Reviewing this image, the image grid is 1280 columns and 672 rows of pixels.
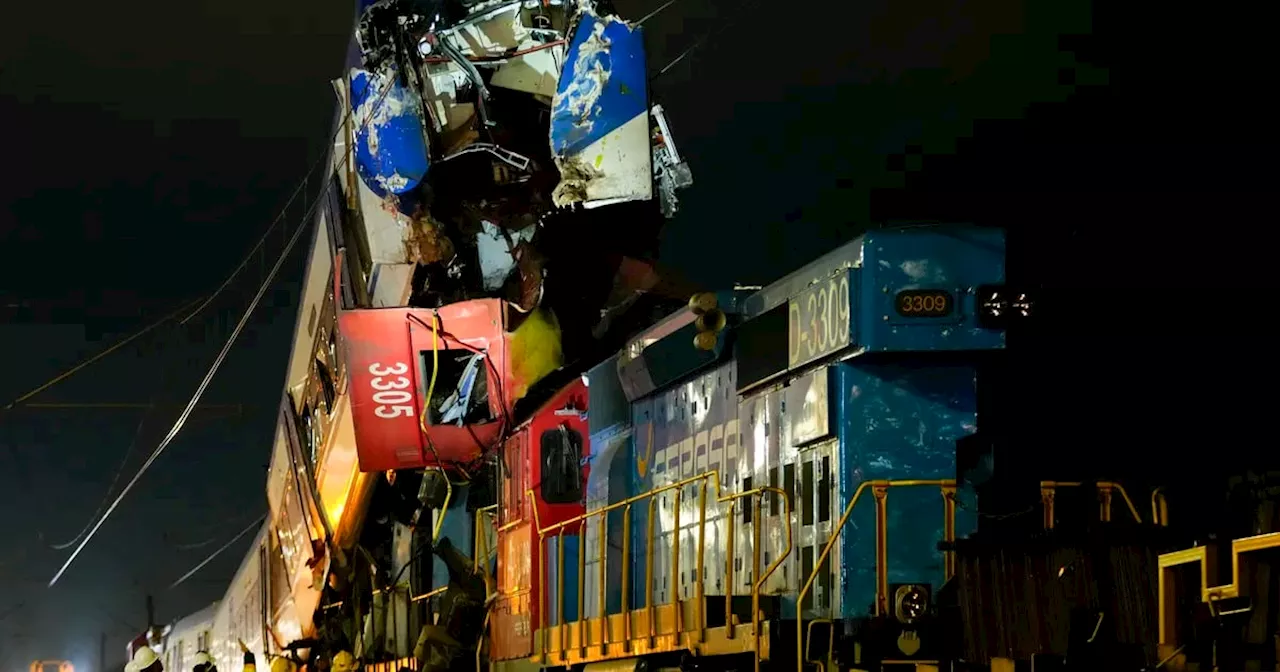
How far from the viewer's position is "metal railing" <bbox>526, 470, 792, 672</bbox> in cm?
859

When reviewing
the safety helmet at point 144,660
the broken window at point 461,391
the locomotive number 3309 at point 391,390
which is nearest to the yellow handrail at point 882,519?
the broken window at point 461,391

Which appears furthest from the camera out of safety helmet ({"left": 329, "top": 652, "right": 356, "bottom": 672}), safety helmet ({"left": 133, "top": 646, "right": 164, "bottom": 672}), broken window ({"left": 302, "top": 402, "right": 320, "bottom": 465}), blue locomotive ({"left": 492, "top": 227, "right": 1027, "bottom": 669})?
broken window ({"left": 302, "top": 402, "right": 320, "bottom": 465})

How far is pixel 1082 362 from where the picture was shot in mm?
8500

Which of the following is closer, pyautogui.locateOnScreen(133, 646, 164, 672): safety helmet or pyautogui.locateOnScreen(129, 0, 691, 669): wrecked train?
pyautogui.locateOnScreen(129, 0, 691, 669): wrecked train

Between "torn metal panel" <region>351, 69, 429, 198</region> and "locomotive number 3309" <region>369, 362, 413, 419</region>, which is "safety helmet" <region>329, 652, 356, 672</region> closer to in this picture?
"locomotive number 3309" <region>369, 362, 413, 419</region>

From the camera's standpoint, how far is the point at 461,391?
607 inches

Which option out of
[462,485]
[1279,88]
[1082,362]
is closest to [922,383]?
[1082,362]

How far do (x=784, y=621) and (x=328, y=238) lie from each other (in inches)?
360

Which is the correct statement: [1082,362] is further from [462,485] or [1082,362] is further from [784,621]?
[462,485]

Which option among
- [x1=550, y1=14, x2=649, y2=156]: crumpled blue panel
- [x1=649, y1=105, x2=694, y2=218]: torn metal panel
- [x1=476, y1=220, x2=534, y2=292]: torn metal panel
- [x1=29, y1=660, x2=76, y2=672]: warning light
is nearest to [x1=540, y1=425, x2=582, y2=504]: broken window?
A: [x1=550, y1=14, x2=649, y2=156]: crumpled blue panel

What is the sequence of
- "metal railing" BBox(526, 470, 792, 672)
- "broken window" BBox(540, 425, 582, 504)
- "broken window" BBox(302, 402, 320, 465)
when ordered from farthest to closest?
"broken window" BBox(302, 402, 320, 465) < "broken window" BBox(540, 425, 582, 504) < "metal railing" BBox(526, 470, 792, 672)

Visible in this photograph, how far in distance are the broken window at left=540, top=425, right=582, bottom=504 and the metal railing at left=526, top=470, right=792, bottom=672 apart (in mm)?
174

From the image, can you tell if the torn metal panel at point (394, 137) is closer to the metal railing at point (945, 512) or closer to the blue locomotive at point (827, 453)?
the blue locomotive at point (827, 453)

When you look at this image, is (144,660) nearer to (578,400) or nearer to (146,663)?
(146,663)
